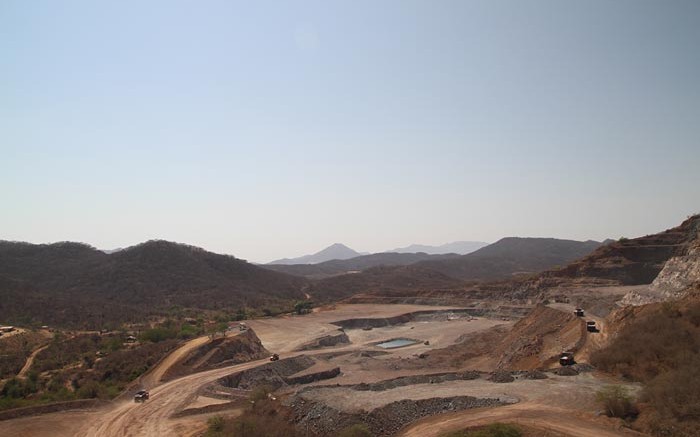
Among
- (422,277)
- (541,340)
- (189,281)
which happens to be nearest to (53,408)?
(541,340)

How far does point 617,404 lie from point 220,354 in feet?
112

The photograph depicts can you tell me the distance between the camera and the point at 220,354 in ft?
141

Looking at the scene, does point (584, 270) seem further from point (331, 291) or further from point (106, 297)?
point (106, 297)

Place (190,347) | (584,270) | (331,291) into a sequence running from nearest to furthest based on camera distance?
(190,347), (584,270), (331,291)

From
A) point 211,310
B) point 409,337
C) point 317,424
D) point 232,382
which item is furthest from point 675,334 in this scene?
point 211,310

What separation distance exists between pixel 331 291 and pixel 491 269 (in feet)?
285

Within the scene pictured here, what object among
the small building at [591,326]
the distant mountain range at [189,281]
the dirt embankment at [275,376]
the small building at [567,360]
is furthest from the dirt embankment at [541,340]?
the distant mountain range at [189,281]

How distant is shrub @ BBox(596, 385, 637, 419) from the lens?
19.6 m

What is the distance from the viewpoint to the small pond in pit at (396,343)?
60922 millimetres

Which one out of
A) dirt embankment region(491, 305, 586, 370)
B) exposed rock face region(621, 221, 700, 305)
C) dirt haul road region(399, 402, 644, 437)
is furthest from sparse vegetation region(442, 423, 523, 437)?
exposed rock face region(621, 221, 700, 305)

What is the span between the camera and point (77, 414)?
1078 inches

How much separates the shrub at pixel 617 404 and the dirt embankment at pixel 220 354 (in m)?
31.2

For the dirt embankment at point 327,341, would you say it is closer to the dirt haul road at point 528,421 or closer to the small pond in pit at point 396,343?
the small pond in pit at point 396,343

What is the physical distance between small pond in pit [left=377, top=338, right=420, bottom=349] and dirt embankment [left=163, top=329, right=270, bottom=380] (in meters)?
18.1
